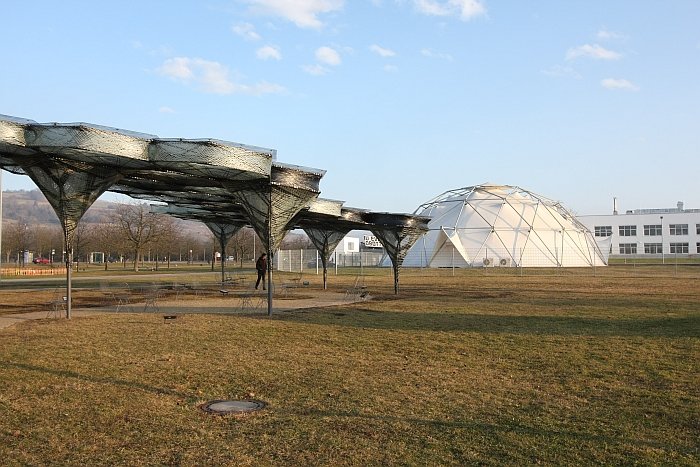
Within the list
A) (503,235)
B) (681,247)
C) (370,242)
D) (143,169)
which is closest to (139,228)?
(503,235)

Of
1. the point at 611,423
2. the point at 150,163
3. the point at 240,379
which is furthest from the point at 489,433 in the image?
the point at 150,163

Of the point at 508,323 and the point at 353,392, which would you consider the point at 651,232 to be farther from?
the point at 353,392

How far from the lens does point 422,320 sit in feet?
54.7

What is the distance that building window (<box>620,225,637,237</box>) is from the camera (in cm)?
9794

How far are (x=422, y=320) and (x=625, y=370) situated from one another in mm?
7421

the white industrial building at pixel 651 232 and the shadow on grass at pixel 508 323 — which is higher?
the white industrial building at pixel 651 232

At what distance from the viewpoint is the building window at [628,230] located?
97.9 metres

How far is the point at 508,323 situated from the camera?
1585cm

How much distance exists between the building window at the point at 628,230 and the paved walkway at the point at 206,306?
284 feet

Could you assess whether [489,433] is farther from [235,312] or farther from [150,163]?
[235,312]

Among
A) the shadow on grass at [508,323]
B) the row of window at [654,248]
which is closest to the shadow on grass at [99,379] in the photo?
the shadow on grass at [508,323]

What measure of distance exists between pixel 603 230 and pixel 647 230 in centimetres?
674

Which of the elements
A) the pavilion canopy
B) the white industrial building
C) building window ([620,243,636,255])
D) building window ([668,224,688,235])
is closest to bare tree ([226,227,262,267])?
the white industrial building

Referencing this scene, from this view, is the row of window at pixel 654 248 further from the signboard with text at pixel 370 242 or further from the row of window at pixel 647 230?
the signboard with text at pixel 370 242
